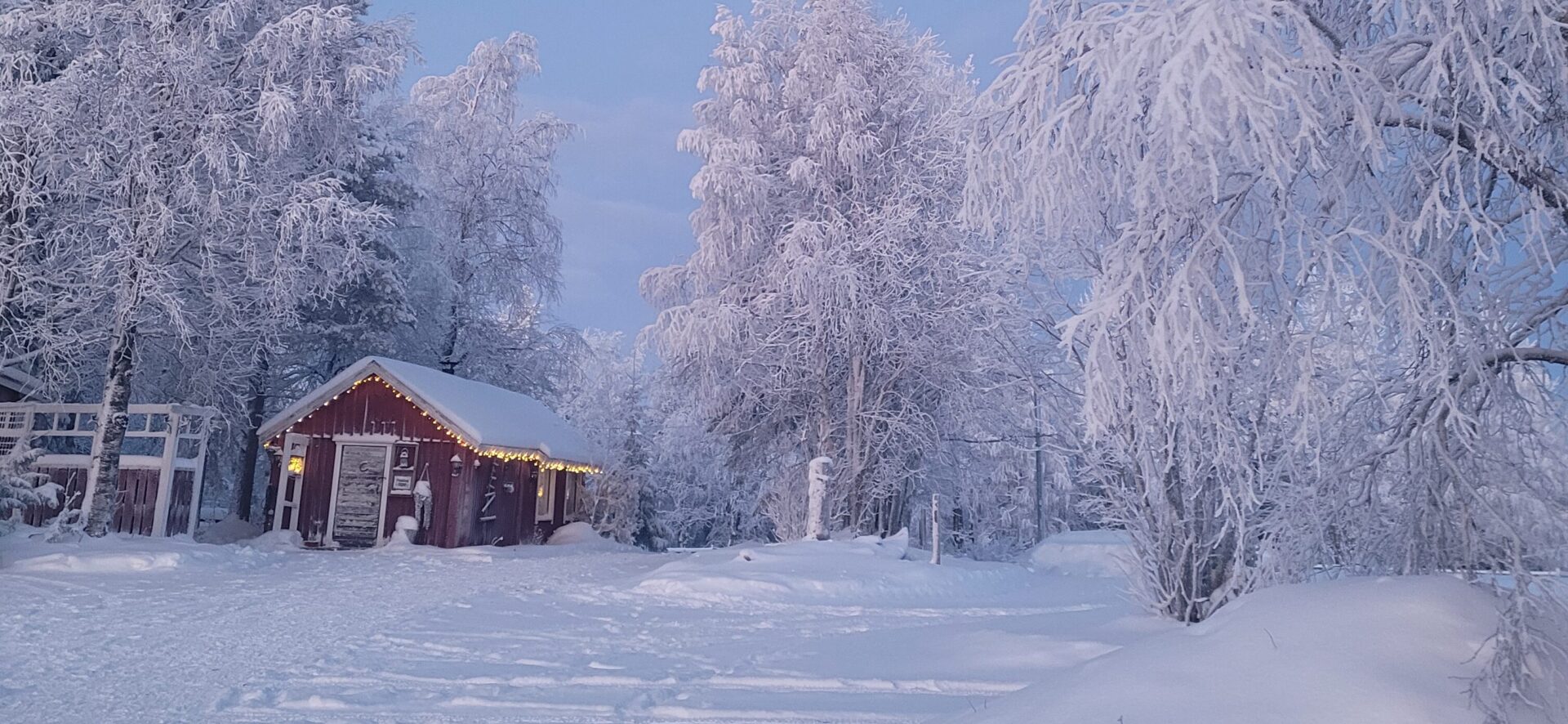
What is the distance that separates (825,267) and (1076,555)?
9457 mm

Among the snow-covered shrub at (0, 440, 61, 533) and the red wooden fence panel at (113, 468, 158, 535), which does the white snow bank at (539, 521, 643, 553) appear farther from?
the snow-covered shrub at (0, 440, 61, 533)

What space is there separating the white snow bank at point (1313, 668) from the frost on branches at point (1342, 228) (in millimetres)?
311

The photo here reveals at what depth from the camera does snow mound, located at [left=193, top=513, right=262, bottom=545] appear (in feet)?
71.5

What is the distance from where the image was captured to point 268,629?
9180 mm

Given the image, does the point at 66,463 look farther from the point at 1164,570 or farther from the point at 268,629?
the point at 1164,570

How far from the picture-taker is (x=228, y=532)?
2245cm

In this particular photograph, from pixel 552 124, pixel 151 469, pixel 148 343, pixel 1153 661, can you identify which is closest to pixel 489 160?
pixel 552 124

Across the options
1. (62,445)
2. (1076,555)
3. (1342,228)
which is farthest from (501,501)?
(1342,228)

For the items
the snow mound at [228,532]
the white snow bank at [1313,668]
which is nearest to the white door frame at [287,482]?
the snow mound at [228,532]

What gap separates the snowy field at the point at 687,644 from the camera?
163 inches

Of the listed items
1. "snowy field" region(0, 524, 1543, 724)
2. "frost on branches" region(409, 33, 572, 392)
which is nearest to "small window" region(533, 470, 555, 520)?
"frost on branches" region(409, 33, 572, 392)

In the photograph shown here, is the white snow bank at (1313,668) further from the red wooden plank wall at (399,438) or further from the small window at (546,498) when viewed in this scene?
the small window at (546,498)

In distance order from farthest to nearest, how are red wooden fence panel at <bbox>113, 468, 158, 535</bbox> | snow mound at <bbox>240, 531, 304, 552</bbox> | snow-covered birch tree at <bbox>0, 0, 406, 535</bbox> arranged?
1. snow mound at <bbox>240, 531, 304, 552</bbox>
2. red wooden fence panel at <bbox>113, 468, 158, 535</bbox>
3. snow-covered birch tree at <bbox>0, 0, 406, 535</bbox>

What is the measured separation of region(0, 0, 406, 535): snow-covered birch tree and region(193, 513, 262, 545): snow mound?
600 cm
